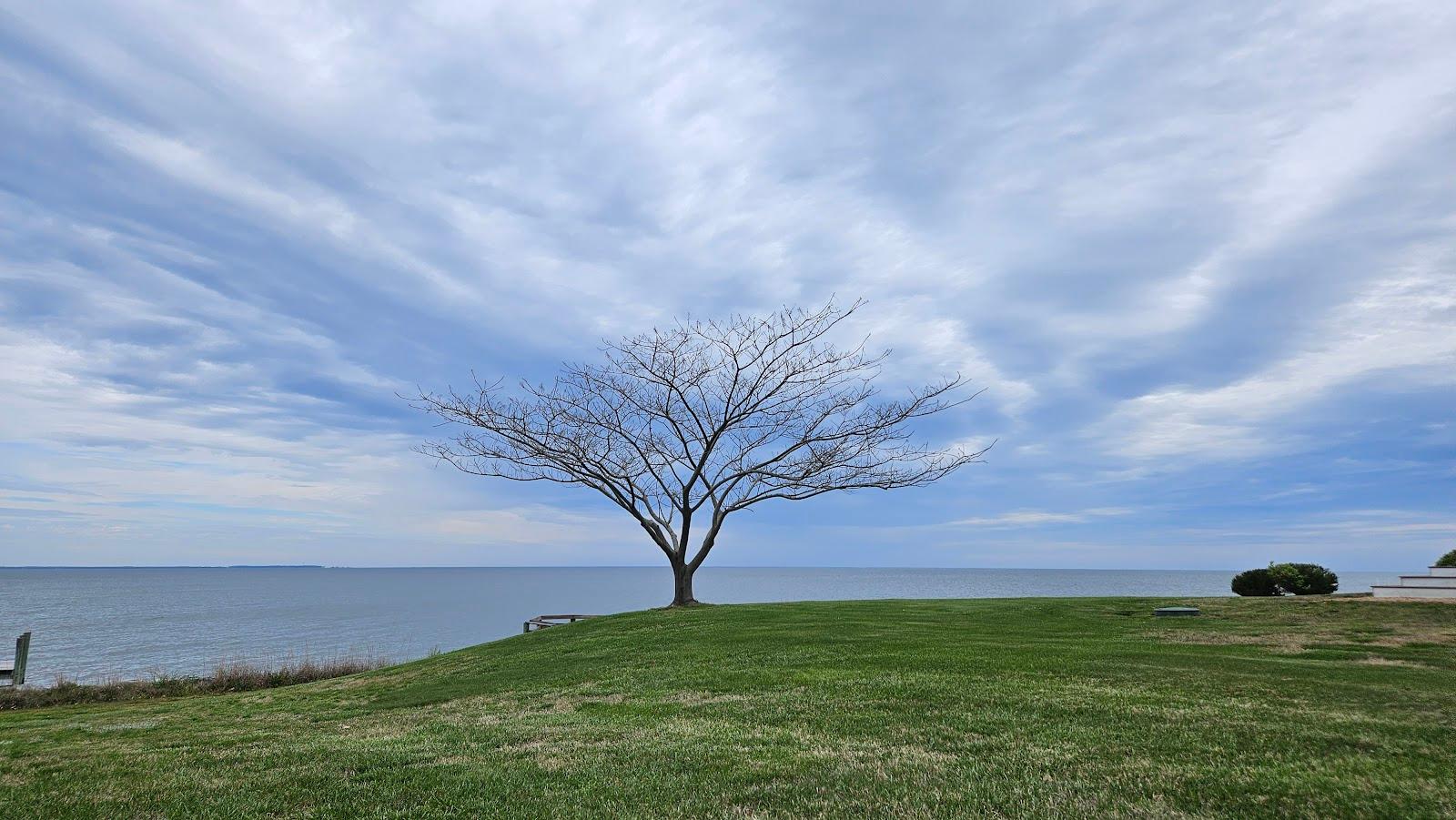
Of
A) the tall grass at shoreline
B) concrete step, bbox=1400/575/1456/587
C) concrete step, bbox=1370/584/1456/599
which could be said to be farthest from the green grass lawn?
concrete step, bbox=1400/575/1456/587

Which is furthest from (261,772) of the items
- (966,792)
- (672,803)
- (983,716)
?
(983,716)

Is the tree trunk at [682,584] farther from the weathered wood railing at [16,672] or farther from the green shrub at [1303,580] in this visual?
the green shrub at [1303,580]

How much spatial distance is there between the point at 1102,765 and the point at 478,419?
82.8 ft

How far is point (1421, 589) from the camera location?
2580cm

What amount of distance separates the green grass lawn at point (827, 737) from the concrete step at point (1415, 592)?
10856mm

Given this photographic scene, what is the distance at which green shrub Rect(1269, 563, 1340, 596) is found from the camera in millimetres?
31031

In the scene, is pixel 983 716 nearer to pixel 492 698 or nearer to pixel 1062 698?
pixel 1062 698

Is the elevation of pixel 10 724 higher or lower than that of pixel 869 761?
lower

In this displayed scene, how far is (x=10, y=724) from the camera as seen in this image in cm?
1526

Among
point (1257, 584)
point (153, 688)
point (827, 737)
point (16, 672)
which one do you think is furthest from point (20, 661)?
point (1257, 584)

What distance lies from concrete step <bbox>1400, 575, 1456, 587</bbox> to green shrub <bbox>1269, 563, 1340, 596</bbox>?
289 centimetres

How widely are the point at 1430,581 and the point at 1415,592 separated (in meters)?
1.55

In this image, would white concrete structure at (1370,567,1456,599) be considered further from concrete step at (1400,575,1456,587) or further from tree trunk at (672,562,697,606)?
tree trunk at (672,562,697,606)

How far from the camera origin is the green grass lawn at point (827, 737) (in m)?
6.18
